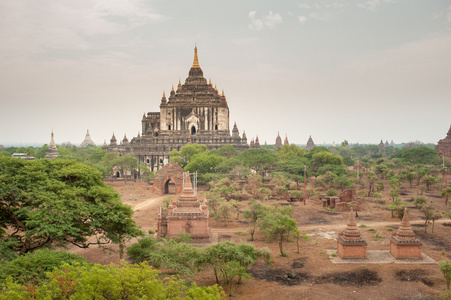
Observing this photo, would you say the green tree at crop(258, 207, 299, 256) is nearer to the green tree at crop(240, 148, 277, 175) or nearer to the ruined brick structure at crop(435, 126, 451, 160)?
the green tree at crop(240, 148, 277, 175)

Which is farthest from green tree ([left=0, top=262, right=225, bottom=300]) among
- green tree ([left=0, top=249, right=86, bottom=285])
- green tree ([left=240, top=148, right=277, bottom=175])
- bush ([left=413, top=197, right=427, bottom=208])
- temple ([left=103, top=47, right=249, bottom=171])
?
temple ([left=103, top=47, right=249, bottom=171])

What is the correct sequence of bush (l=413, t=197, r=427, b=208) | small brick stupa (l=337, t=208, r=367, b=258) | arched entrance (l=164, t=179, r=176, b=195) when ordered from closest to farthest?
small brick stupa (l=337, t=208, r=367, b=258) < bush (l=413, t=197, r=427, b=208) < arched entrance (l=164, t=179, r=176, b=195)

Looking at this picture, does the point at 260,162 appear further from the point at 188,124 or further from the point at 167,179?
the point at 188,124

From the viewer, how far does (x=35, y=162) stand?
20.6 meters

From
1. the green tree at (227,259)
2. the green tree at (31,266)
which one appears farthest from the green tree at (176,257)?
the green tree at (31,266)

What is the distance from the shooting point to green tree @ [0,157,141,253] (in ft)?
58.2

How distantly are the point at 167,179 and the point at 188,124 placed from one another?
1069 inches

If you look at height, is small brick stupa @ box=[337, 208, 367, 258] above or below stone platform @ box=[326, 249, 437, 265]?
above

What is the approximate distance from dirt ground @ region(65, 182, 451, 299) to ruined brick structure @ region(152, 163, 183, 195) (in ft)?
49.6

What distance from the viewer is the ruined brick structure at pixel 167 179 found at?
5012cm

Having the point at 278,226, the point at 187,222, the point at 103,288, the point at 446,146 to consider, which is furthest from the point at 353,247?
the point at 446,146

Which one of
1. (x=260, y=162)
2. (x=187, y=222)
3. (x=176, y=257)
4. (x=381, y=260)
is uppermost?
(x=260, y=162)

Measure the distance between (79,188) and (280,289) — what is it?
11.1m

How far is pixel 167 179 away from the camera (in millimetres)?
50562
